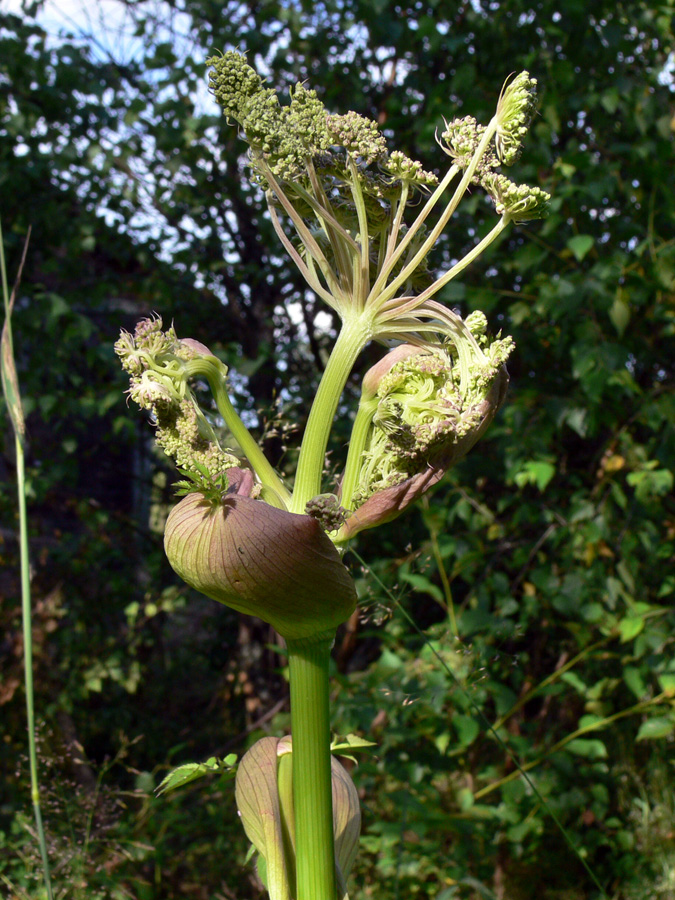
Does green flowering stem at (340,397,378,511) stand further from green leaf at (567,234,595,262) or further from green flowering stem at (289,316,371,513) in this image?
green leaf at (567,234,595,262)

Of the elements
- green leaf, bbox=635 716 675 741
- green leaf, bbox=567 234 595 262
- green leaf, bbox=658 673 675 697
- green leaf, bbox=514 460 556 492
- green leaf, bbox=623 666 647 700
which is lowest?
green leaf, bbox=635 716 675 741

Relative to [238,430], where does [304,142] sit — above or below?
above

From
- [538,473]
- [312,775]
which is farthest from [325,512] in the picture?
[538,473]

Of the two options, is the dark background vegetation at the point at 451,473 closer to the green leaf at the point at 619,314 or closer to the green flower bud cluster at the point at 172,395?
the green leaf at the point at 619,314

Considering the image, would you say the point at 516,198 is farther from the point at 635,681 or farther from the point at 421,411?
the point at 635,681

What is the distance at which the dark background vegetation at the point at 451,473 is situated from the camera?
6.89 ft

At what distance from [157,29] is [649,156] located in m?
2.02

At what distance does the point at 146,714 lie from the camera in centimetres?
339

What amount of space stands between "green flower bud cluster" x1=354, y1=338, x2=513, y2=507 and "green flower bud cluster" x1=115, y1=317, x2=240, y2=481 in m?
0.15

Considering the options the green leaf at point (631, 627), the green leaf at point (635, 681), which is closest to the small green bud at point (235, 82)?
the green leaf at point (631, 627)

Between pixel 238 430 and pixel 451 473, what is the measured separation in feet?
5.55

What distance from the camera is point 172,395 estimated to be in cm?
67

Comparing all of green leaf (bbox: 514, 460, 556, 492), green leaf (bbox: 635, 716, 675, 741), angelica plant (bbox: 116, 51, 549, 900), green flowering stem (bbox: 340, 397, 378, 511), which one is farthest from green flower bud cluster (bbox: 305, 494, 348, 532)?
green leaf (bbox: 635, 716, 675, 741)

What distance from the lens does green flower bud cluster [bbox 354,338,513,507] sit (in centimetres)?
71
